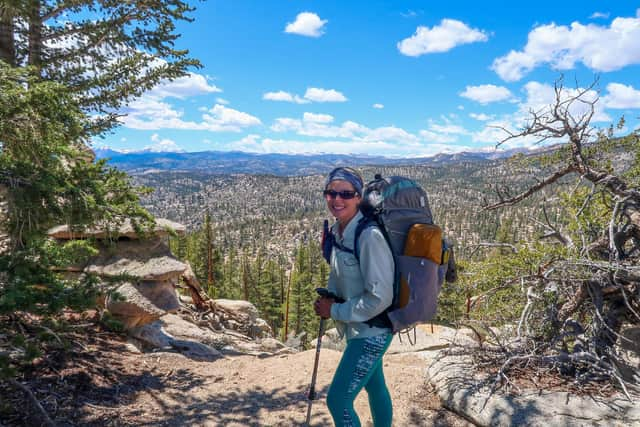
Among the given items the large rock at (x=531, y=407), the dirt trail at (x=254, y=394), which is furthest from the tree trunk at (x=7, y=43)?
the large rock at (x=531, y=407)

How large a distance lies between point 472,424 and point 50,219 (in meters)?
5.03

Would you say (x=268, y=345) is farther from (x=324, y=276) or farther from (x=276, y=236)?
(x=276, y=236)


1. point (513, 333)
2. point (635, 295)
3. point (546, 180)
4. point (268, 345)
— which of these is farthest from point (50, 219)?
point (268, 345)

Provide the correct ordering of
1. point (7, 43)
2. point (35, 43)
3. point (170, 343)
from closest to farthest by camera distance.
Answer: point (7, 43)
point (35, 43)
point (170, 343)

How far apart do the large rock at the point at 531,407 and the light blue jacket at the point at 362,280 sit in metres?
2.40

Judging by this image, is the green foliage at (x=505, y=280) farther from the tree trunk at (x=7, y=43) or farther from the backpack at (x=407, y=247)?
the tree trunk at (x=7, y=43)

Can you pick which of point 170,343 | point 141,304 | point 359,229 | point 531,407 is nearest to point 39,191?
point 359,229

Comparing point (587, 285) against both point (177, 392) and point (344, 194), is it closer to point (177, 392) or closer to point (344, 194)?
point (344, 194)

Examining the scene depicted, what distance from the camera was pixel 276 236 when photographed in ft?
563

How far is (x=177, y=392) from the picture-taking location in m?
5.02

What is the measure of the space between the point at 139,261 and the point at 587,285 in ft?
26.3

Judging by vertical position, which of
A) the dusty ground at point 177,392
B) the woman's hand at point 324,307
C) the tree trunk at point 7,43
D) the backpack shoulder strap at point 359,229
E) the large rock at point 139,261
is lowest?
the dusty ground at point 177,392

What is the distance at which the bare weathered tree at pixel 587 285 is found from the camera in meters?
4.23

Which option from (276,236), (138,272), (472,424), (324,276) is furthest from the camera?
(276,236)
